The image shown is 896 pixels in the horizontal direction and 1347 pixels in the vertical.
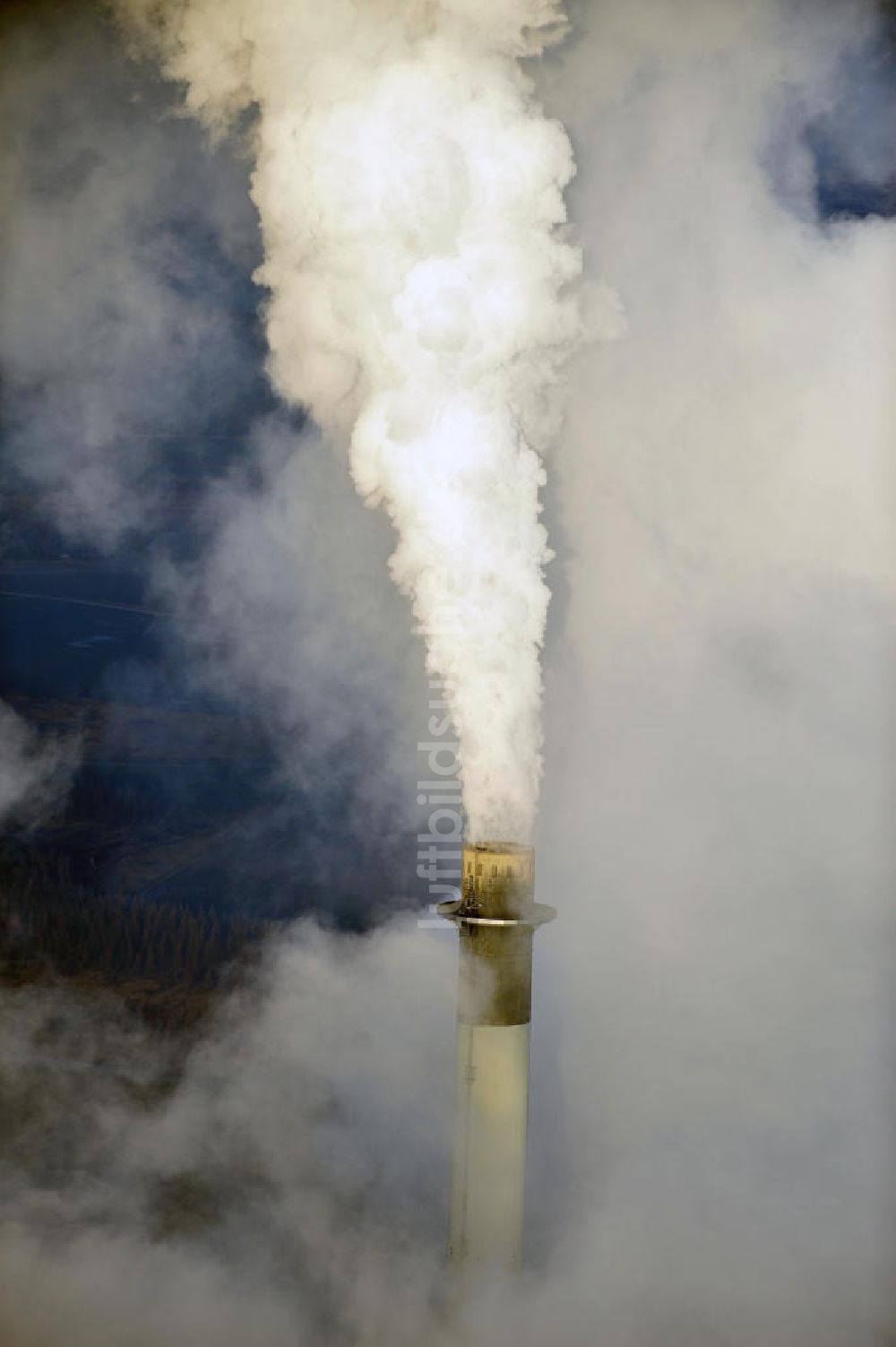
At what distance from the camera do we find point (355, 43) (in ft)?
37.3

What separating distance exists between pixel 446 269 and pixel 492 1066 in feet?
23.4

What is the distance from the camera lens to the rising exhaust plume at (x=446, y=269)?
11.1m

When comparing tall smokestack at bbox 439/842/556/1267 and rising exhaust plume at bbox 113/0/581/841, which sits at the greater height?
rising exhaust plume at bbox 113/0/581/841

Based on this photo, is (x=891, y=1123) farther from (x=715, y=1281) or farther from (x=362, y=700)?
(x=362, y=700)

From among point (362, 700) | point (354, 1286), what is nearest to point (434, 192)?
point (362, 700)

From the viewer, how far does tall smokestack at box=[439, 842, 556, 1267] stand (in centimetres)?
1081

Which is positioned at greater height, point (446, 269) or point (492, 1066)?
point (446, 269)

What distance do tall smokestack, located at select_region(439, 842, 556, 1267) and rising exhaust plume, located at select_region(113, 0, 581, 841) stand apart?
83 cm

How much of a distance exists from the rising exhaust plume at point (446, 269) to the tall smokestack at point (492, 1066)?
828 mm

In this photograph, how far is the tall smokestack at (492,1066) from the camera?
35.5ft

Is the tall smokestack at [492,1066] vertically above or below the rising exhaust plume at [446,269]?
below

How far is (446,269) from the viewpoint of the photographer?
11.1 meters

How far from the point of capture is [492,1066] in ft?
35.6

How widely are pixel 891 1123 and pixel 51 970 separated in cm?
1239
